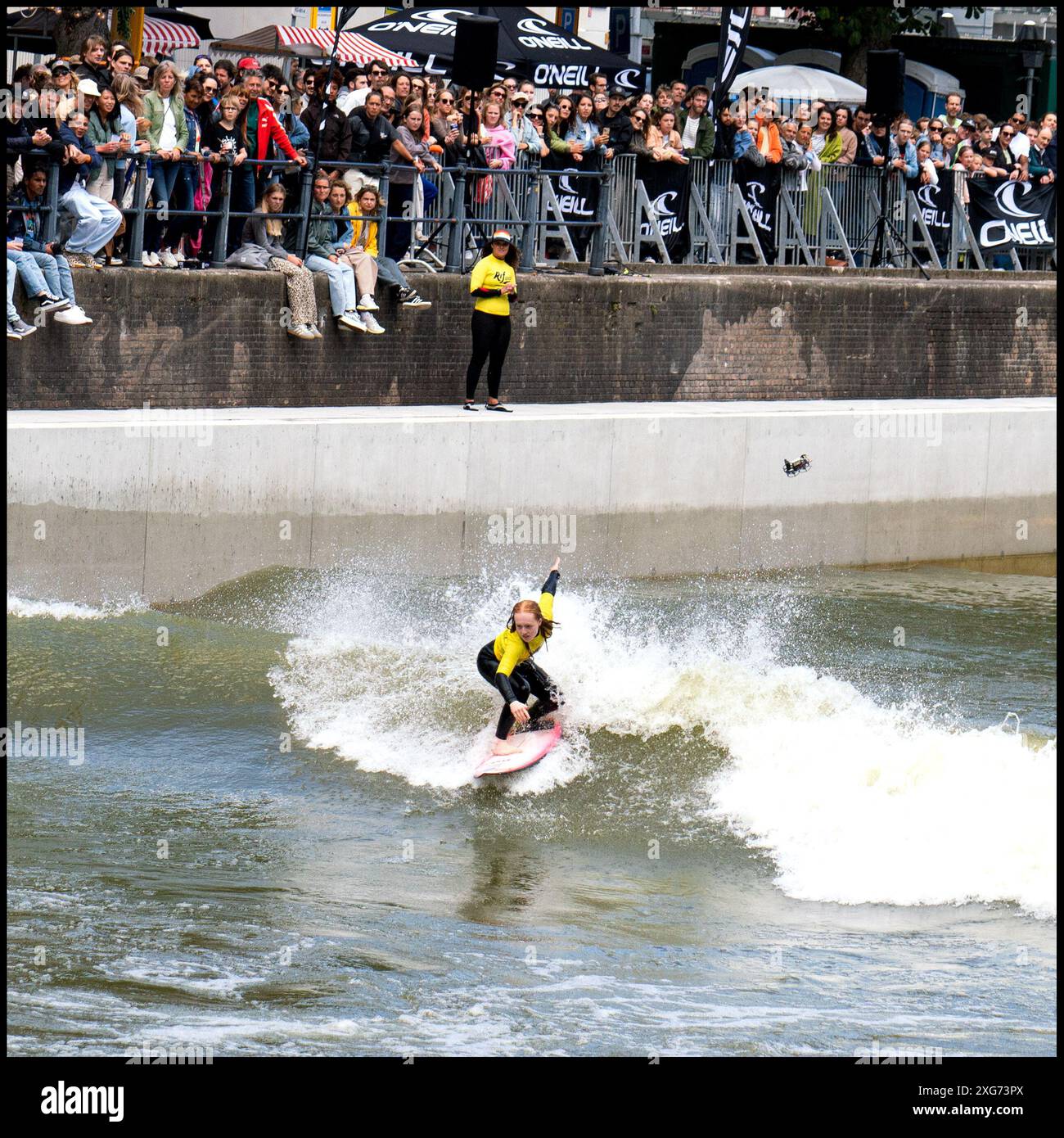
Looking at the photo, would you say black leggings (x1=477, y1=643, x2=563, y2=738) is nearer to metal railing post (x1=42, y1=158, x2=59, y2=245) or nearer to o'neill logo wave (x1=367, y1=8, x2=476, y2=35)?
metal railing post (x1=42, y1=158, x2=59, y2=245)

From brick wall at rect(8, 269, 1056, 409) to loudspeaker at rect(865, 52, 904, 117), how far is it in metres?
2.18

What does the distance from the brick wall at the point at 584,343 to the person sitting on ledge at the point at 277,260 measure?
162mm

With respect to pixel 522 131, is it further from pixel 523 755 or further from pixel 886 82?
pixel 523 755

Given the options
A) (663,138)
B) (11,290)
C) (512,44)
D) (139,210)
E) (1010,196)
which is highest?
(512,44)

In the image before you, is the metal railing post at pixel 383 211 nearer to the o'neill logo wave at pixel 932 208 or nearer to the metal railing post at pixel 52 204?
the metal railing post at pixel 52 204

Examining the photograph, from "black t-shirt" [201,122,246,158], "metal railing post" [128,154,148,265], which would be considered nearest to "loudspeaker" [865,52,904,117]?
"black t-shirt" [201,122,246,158]

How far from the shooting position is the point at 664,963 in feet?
31.4

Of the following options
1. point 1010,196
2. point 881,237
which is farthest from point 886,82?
point 1010,196

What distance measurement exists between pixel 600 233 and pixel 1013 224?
7274 mm

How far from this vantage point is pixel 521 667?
13.3 m

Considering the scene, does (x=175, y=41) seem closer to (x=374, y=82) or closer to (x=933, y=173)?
(x=374, y=82)

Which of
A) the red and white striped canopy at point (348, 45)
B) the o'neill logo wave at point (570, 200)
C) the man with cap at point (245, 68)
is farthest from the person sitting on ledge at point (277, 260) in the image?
the red and white striped canopy at point (348, 45)

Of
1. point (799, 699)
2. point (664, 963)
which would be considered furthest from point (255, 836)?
point (799, 699)

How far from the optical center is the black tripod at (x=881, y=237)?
23.4m
